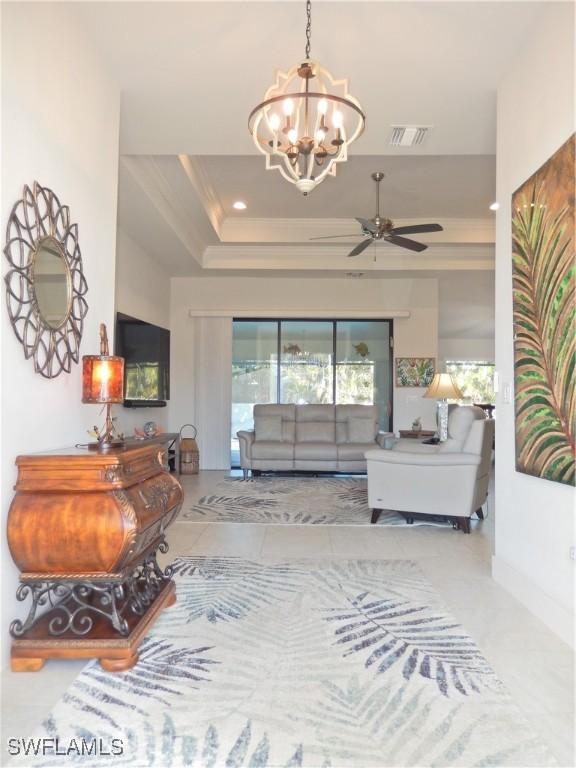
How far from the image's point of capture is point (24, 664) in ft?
6.50

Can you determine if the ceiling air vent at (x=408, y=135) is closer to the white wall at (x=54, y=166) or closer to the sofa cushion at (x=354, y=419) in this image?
the white wall at (x=54, y=166)

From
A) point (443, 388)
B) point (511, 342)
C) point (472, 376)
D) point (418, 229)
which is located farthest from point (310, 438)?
point (472, 376)

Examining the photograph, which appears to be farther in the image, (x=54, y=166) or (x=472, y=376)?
(x=472, y=376)

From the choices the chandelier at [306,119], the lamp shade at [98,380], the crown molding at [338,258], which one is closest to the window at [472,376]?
the crown molding at [338,258]

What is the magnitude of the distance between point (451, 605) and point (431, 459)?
1.69 m

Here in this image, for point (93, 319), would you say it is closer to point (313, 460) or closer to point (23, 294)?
point (23, 294)

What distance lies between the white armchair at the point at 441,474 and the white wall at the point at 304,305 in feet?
11.1

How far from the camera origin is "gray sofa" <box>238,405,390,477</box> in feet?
22.6

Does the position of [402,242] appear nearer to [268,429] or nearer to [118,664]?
[268,429]

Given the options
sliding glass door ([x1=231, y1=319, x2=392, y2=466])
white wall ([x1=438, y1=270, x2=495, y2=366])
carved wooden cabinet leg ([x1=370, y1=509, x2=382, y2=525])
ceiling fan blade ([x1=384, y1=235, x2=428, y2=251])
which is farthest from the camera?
sliding glass door ([x1=231, y1=319, x2=392, y2=466])

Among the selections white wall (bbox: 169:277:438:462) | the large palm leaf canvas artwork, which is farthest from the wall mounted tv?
the large palm leaf canvas artwork

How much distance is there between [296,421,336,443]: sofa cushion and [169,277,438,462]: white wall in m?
1.15

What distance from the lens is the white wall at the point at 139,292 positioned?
562cm

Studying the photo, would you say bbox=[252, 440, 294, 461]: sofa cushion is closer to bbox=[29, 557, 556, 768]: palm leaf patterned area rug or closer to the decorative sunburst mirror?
bbox=[29, 557, 556, 768]: palm leaf patterned area rug
